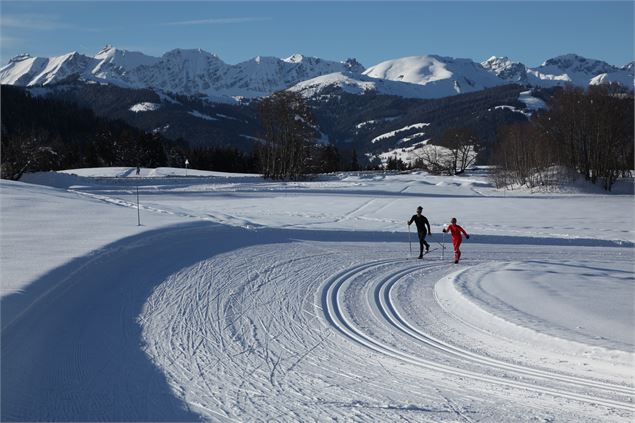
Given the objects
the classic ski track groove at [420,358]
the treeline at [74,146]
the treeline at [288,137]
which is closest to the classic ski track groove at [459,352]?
the classic ski track groove at [420,358]

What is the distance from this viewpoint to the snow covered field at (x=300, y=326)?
22.3 feet

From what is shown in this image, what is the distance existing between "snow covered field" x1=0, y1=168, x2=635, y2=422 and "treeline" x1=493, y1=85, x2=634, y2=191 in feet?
99.1

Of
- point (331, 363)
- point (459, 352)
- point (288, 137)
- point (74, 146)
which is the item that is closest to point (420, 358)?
point (459, 352)

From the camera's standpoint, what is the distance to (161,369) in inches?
301

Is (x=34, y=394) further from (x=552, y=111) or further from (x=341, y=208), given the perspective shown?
(x=552, y=111)

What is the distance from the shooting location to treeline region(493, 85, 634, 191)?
48125mm

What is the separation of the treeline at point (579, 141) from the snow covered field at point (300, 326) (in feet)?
99.1

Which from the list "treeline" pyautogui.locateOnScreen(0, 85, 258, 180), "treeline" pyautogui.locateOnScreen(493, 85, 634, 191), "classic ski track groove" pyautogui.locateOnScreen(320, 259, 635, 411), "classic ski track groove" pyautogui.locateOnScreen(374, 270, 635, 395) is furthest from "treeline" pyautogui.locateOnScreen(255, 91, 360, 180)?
"classic ski track groove" pyautogui.locateOnScreen(374, 270, 635, 395)

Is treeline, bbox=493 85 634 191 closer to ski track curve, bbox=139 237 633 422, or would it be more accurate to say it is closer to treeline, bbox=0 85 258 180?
ski track curve, bbox=139 237 633 422

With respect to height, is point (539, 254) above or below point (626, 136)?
below

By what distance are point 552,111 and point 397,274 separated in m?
43.5

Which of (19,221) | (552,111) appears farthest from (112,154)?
(19,221)

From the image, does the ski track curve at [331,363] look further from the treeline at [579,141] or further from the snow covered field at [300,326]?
the treeline at [579,141]

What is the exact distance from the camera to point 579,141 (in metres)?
49.9
